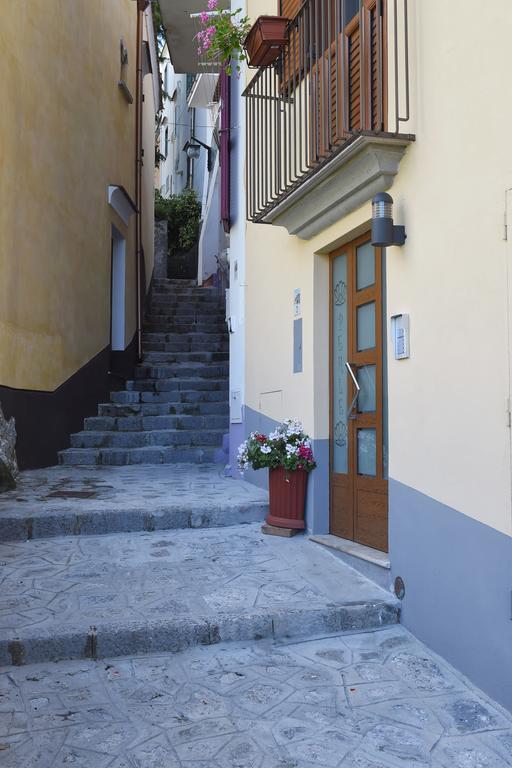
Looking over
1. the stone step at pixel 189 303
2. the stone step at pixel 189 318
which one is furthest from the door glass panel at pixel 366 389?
the stone step at pixel 189 303

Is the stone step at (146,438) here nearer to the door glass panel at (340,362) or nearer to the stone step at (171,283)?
the door glass panel at (340,362)

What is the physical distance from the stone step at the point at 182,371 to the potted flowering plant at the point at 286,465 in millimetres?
4775

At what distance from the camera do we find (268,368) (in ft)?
21.3

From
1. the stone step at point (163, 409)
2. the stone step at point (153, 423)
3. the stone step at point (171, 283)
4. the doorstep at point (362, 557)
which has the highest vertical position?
the stone step at point (171, 283)

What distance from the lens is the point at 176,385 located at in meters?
9.82

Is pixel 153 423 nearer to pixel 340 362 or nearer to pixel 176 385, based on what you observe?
pixel 176 385

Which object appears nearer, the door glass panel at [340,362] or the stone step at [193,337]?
the door glass panel at [340,362]

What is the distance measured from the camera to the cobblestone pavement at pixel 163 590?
3521 millimetres

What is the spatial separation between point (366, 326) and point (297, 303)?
1.06 m

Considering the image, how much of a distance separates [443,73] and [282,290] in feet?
9.21

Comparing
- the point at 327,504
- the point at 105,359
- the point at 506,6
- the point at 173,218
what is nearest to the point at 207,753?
the point at 327,504

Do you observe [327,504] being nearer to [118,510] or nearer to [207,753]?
[118,510]

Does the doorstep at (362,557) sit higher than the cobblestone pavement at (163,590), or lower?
higher

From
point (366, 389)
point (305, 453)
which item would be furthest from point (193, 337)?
point (366, 389)
